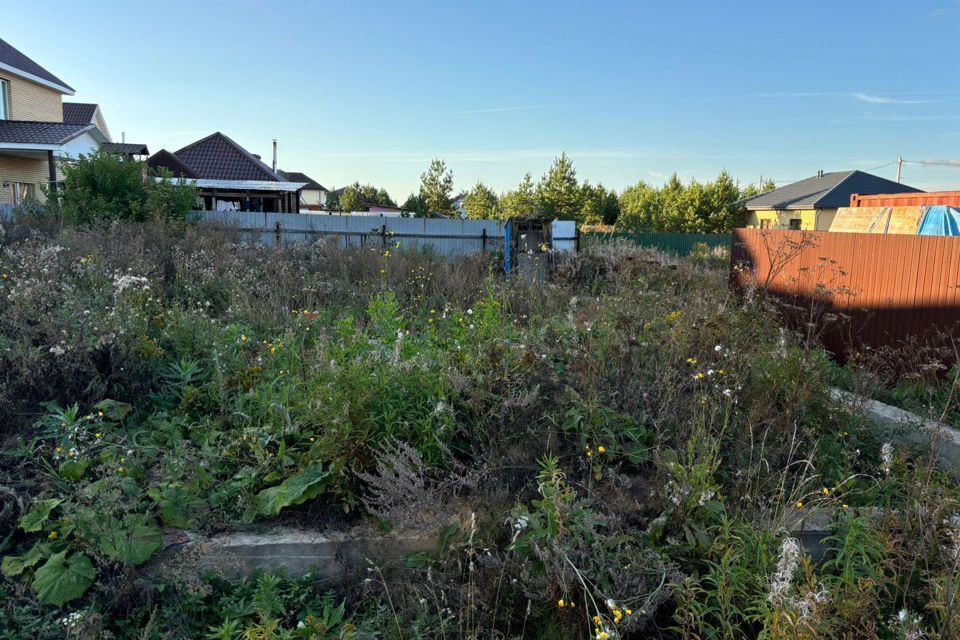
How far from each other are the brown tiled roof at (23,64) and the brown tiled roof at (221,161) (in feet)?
25.3

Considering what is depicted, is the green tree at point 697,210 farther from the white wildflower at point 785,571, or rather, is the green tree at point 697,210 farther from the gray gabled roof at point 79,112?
the white wildflower at point 785,571

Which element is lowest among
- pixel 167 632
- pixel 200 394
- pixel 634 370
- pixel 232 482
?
pixel 167 632

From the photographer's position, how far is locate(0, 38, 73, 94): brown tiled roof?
828 inches

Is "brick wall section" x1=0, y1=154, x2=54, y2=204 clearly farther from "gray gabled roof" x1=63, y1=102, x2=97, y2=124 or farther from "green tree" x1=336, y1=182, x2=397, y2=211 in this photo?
"green tree" x1=336, y1=182, x2=397, y2=211

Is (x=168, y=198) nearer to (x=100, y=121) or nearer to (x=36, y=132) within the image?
(x=36, y=132)

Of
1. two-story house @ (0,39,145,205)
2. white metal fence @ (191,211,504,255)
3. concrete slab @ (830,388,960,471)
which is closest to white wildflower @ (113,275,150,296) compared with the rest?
concrete slab @ (830,388,960,471)

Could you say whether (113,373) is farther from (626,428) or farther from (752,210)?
(752,210)

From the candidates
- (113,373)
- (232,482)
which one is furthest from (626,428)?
(113,373)

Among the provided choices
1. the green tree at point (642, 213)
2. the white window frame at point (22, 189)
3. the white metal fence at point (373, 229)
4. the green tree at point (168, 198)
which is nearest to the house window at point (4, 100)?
the white window frame at point (22, 189)

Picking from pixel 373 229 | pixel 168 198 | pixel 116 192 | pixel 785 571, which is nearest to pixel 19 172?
pixel 116 192

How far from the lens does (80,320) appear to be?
13.6ft

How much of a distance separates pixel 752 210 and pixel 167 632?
4343 centimetres

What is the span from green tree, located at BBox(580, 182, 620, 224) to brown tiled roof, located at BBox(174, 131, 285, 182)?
22148 millimetres

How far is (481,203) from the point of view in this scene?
49188 mm
